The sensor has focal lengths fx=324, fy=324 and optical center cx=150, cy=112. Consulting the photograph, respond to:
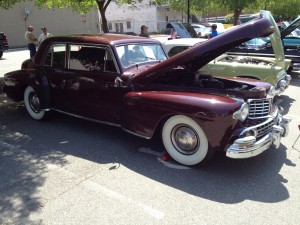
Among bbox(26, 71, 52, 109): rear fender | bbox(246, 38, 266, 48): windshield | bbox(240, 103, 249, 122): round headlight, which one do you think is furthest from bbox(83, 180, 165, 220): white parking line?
bbox(246, 38, 266, 48): windshield

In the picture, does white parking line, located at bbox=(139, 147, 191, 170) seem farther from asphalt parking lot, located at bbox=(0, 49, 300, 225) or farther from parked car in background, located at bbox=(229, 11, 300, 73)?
parked car in background, located at bbox=(229, 11, 300, 73)

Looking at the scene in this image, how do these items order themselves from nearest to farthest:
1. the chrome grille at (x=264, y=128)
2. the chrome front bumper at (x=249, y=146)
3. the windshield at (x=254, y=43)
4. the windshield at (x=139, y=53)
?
the chrome front bumper at (x=249, y=146) → the chrome grille at (x=264, y=128) → the windshield at (x=139, y=53) → the windshield at (x=254, y=43)

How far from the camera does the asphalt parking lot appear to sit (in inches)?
128

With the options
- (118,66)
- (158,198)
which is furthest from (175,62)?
(158,198)

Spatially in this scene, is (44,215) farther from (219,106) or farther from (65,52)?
(65,52)

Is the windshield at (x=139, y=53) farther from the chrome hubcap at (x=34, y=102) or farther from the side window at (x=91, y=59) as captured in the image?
the chrome hubcap at (x=34, y=102)

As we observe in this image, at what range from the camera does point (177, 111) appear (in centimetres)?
405

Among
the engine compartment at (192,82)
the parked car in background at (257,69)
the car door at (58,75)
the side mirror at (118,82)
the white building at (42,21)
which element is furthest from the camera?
the white building at (42,21)

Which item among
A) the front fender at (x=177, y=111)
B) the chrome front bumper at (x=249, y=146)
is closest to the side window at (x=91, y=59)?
the front fender at (x=177, y=111)

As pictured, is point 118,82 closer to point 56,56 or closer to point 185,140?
point 185,140

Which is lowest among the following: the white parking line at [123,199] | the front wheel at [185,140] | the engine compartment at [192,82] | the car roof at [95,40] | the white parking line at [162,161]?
the white parking line at [123,199]

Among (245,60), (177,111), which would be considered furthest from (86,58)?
(245,60)

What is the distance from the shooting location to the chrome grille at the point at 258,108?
412 centimetres

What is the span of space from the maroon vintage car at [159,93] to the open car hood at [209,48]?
0.01m
